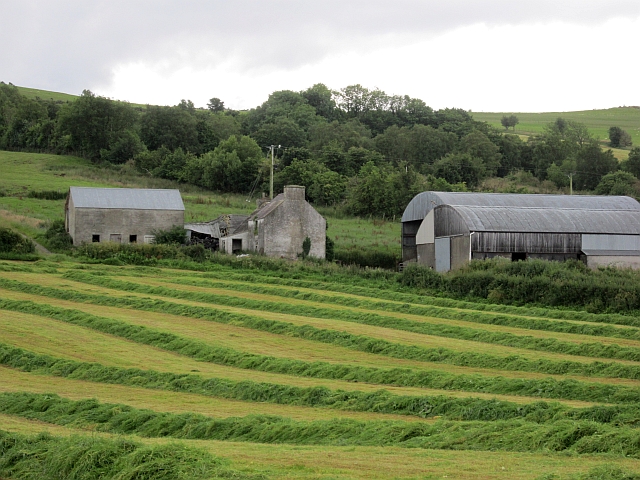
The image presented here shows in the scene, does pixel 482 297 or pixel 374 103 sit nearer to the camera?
pixel 482 297

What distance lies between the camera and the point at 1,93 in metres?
143

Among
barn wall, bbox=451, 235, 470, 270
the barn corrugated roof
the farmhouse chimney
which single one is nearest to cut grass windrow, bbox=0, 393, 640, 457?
barn wall, bbox=451, 235, 470, 270

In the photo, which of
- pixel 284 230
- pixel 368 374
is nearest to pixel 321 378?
pixel 368 374

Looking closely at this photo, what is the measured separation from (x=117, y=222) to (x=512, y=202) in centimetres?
3263

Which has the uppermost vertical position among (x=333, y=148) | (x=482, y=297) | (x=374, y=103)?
(x=374, y=103)

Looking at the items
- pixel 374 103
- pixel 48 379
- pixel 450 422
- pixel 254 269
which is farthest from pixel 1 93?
pixel 450 422

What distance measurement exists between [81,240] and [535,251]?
35.3 meters

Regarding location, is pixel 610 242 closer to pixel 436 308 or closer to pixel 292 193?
pixel 292 193

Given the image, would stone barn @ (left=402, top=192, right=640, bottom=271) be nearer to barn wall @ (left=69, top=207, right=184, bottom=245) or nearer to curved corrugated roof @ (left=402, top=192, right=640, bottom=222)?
curved corrugated roof @ (left=402, top=192, right=640, bottom=222)

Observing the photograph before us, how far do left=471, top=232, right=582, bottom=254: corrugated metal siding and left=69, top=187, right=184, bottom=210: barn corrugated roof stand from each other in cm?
2551

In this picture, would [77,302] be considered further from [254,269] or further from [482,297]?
[482,297]

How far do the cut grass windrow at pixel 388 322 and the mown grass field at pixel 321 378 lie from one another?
0.34ft

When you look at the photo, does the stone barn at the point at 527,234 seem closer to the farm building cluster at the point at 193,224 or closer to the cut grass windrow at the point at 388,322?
the farm building cluster at the point at 193,224

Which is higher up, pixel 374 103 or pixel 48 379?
pixel 374 103
